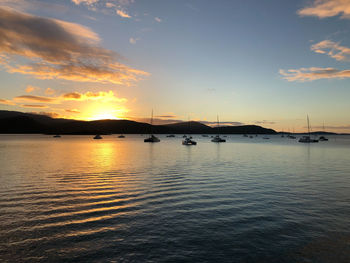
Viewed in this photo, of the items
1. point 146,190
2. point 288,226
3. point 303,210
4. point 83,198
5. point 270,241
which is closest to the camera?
point 270,241

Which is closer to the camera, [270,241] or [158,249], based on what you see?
[158,249]

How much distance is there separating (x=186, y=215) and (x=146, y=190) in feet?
28.6

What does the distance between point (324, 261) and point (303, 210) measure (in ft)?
26.5

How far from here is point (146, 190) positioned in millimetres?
24234

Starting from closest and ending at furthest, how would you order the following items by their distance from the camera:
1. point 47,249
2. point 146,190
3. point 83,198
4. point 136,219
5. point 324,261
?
point 324,261, point 47,249, point 136,219, point 83,198, point 146,190

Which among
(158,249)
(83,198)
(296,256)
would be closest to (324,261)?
(296,256)

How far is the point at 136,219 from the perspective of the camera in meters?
15.5

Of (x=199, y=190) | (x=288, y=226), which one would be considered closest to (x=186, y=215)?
(x=288, y=226)

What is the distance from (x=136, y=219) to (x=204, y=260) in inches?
254

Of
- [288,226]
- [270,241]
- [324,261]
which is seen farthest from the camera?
[288,226]

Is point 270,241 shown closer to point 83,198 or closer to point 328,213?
point 328,213

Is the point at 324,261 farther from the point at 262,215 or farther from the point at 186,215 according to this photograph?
the point at 186,215

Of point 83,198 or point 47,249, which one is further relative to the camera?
point 83,198

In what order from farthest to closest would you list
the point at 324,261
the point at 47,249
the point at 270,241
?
the point at 270,241 < the point at 47,249 < the point at 324,261
